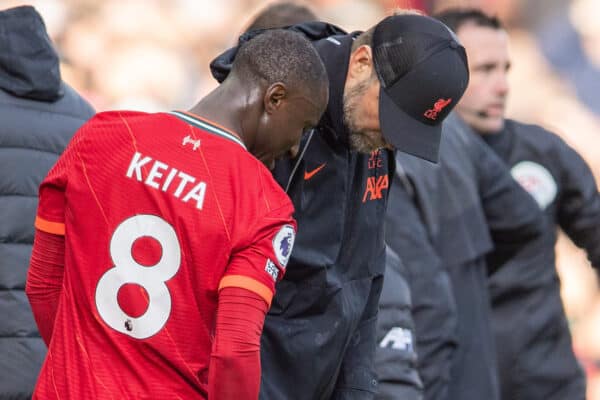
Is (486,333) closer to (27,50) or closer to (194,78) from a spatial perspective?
(27,50)

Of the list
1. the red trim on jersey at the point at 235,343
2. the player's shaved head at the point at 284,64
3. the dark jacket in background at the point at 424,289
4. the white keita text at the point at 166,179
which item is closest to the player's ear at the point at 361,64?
the player's shaved head at the point at 284,64

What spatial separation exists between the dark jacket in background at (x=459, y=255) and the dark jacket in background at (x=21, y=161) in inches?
52.0

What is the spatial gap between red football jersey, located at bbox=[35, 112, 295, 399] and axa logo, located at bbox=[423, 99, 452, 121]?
67 cm

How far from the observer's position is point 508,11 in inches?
350

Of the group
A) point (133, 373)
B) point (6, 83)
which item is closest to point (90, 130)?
point (133, 373)

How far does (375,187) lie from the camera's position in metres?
3.53

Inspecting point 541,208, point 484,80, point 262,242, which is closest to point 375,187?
point 262,242

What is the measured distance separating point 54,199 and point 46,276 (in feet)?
0.64

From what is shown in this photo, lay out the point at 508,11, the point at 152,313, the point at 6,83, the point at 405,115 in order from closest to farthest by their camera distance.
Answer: the point at 152,313
the point at 405,115
the point at 6,83
the point at 508,11

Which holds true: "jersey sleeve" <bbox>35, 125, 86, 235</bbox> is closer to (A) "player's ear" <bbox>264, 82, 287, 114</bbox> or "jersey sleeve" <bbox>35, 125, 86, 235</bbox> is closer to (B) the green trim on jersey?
(B) the green trim on jersey

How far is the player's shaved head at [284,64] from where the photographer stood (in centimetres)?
295

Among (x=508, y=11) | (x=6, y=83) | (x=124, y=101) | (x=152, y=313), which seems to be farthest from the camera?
(x=508, y=11)

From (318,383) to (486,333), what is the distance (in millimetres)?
1749

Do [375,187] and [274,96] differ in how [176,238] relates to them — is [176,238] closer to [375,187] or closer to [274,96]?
[274,96]
